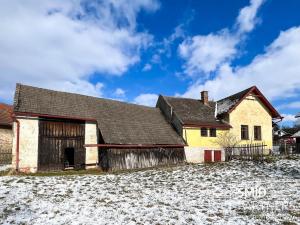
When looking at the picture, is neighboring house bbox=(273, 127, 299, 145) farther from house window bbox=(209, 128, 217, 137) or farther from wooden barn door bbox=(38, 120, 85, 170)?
wooden barn door bbox=(38, 120, 85, 170)

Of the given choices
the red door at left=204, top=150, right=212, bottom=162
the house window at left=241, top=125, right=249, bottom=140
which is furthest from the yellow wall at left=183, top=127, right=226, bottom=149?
the house window at left=241, top=125, right=249, bottom=140

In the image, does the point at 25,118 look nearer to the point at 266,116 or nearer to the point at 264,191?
the point at 264,191

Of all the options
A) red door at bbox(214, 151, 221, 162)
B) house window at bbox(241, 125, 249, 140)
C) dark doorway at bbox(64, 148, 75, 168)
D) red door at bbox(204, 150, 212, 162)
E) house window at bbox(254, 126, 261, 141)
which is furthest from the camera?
house window at bbox(254, 126, 261, 141)

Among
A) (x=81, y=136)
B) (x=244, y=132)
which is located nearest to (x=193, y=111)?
(x=244, y=132)

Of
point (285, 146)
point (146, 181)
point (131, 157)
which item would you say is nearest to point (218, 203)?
point (146, 181)

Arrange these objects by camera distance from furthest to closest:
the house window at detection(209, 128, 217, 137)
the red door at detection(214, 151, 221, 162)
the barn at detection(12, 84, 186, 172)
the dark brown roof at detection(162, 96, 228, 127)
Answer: the house window at detection(209, 128, 217, 137)
the red door at detection(214, 151, 221, 162)
the dark brown roof at detection(162, 96, 228, 127)
the barn at detection(12, 84, 186, 172)

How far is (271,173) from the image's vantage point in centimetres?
2152

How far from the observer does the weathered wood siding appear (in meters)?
24.9

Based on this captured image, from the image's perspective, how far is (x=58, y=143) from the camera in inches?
941

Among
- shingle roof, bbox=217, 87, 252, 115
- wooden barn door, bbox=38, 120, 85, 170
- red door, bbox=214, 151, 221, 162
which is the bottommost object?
red door, bbox=214, 151, 221, 162

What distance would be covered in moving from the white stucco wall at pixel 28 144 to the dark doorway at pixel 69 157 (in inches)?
106

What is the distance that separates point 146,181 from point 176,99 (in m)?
17.0

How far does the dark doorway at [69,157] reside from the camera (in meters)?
24.8

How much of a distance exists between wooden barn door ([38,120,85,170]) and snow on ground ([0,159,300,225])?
4.72 meters
